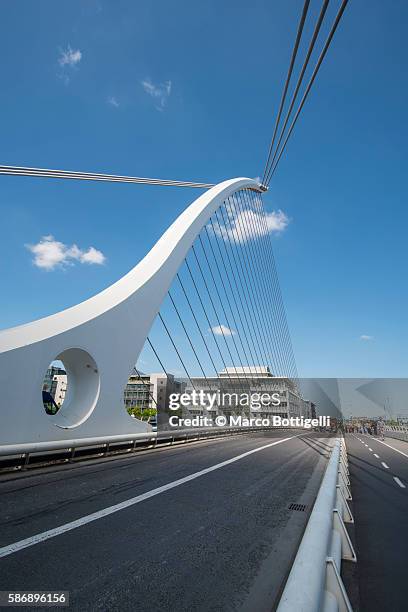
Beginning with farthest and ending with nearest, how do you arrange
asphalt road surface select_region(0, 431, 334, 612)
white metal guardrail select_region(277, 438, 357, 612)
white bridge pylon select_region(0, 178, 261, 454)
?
1. white bridge pylon select_region(0, 178, 261, 454)
2. asphalt road surface select_region(0, 431, 334, 612)
3. white metal guardrail select_region(277, 438, 357, 612)

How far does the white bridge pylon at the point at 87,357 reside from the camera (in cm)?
758

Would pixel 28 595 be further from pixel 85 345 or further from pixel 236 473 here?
pixel 85 345

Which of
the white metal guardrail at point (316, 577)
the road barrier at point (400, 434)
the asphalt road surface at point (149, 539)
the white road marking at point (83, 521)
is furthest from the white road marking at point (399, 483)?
the road barrier at point (400, 434)

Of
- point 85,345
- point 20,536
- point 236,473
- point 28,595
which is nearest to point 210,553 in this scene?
point 28,595

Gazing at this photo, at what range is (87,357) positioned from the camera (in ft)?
32.5

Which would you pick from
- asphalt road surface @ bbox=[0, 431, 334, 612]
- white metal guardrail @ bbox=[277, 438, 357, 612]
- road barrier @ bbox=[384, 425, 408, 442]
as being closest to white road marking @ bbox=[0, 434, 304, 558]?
asphalt road surface @ bbox=[0, 431, 334, 612]

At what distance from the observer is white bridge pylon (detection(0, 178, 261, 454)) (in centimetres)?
758

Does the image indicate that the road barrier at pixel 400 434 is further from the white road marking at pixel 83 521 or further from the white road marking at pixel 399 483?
the white road marking at pixel 83 521

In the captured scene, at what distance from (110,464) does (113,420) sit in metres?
1.99

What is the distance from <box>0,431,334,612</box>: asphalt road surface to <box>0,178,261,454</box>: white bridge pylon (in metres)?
1.48

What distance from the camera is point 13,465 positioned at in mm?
7477

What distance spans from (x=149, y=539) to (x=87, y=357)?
22.3 ft

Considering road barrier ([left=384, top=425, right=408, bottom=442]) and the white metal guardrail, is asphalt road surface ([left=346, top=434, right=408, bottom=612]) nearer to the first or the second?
the white metal guardrail

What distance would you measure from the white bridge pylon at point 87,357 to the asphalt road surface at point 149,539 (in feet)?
4.86
